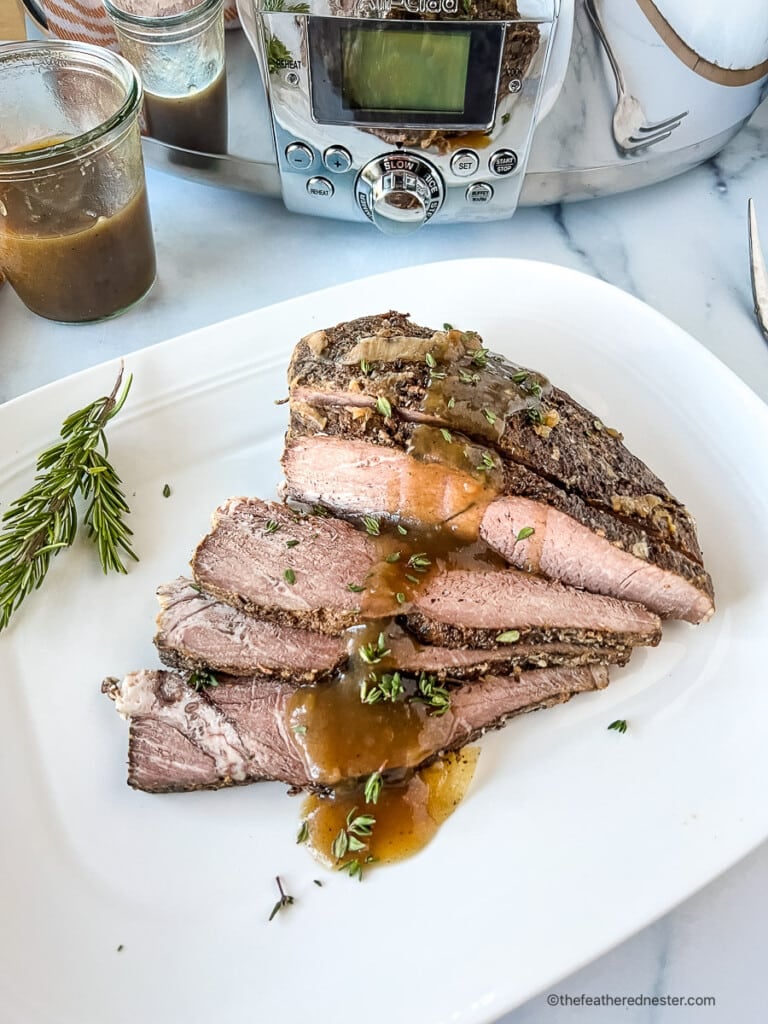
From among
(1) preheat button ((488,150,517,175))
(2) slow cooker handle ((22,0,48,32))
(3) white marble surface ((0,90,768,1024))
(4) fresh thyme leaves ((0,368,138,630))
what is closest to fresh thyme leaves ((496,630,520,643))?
(4) fresh thyme leaves ((0,368,138,630))

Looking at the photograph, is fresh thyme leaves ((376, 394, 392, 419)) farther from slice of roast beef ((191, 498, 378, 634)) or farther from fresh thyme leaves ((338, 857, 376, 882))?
fresh thyme leaves ((338, 857, 376, 882))

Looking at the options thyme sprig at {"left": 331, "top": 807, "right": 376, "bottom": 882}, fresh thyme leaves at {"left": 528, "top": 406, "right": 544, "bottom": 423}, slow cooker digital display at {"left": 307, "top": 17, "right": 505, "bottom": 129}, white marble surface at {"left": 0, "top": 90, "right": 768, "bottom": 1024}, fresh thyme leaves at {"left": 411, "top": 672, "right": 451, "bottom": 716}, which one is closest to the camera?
thyme sprig at {"left": 331, "top": 807, "right": 376, "bottom": 882}

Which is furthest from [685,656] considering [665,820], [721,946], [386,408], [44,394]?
[44,394]

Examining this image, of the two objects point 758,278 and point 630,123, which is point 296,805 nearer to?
point 630,123

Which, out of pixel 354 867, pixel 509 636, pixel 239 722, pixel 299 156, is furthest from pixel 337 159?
pixel 354 867

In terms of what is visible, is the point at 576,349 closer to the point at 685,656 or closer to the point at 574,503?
the point at 574,503

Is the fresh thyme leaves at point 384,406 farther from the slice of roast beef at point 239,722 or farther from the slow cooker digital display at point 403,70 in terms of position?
the slow cooker digital display at point 403,70
